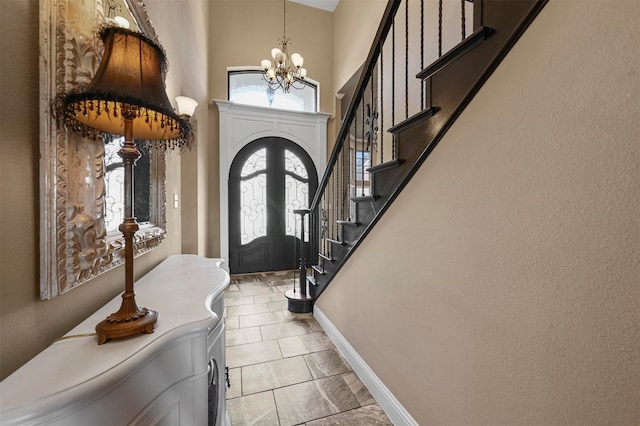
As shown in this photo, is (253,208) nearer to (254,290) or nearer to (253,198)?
(253,198)

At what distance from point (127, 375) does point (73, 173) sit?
0.64 meters

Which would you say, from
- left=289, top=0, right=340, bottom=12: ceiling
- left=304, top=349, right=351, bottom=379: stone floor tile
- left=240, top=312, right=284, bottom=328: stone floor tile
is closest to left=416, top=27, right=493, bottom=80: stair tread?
left=304, top=349, right=351, bottom=379: stone floor tile

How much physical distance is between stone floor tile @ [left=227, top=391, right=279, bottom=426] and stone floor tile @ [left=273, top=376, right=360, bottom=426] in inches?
1.7

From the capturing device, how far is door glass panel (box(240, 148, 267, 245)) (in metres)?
4.59

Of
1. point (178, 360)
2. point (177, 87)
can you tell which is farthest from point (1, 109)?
point (177, 87)

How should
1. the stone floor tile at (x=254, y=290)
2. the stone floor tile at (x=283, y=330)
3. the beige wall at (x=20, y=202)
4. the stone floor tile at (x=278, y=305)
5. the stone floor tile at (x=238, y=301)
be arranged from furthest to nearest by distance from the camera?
the stone floor tile at (x=254, y=290) < the stone floor tile at (x=238, y=301) < the stone floor tile at (x=278, y=305) < the stone floor tile at (x=283, y=330) < the beige wall at (x=20, y=202)

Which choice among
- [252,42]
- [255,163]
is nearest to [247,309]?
[255,163]

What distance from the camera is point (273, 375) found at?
6.31 feet

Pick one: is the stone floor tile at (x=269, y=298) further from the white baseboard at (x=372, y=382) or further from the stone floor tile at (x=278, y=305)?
the white baseboard at (x=372, y=382)

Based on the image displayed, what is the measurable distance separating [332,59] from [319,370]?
17.6 feet

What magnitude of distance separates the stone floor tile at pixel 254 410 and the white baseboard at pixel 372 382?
2.04 feet

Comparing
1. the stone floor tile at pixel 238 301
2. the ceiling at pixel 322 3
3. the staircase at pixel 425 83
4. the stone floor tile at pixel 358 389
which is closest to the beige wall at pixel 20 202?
the staircase at pixel 425 83

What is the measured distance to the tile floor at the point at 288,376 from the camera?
1.56 m

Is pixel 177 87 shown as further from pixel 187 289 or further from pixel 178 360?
pixel 178 360
